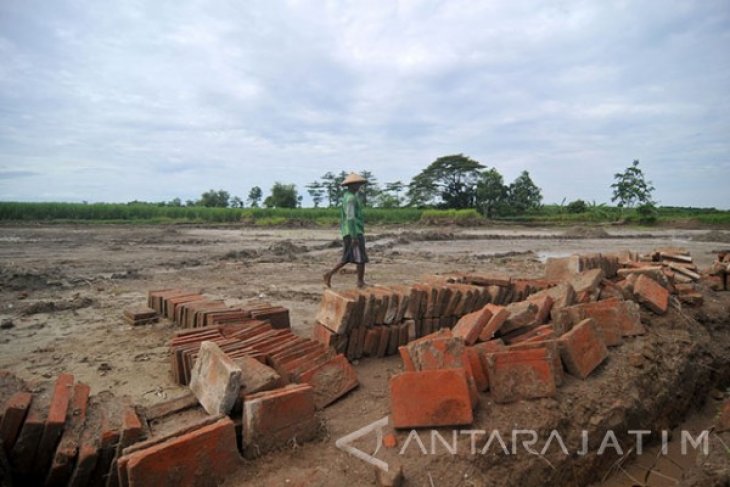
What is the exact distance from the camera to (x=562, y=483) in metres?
2.66

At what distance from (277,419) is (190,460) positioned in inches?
19.6

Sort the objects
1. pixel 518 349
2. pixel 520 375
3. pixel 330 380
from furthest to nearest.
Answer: pixel 330 380, pixel 518 349, pixel 520 375

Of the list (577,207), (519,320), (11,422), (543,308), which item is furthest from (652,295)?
(577,207)

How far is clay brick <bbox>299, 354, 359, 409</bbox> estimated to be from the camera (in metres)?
3.10

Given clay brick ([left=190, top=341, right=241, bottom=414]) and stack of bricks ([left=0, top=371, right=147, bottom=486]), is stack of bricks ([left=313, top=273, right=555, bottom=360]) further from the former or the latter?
stack of bricks ([left=0, top=371, right=147, bottom=486])

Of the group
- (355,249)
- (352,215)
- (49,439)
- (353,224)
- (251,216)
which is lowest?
(49,439)

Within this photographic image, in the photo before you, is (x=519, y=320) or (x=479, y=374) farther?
(x=519, y=320)

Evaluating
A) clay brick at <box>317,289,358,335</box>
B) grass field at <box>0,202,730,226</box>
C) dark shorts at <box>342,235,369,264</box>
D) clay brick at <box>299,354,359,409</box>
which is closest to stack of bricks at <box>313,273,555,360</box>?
clay brick at <box>317,289,358,335</box>

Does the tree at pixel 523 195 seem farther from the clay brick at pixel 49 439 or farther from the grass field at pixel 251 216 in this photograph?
the clay brick at pixel 49 439

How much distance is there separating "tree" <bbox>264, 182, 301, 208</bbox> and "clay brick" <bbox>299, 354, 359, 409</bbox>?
2236 inches

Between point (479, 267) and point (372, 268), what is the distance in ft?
9.03

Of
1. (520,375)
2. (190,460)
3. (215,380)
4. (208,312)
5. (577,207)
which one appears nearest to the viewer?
(190,460)

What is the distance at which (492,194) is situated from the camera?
49.1 metres

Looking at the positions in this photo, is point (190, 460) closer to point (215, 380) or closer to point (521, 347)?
point (215, 380)
